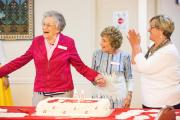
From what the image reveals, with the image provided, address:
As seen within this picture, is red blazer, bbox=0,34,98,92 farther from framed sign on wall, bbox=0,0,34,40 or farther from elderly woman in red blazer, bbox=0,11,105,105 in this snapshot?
framed sign on wall, bbox=0,0,34,40

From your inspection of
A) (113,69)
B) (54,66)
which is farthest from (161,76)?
(54,66)

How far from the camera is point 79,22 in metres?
5.53

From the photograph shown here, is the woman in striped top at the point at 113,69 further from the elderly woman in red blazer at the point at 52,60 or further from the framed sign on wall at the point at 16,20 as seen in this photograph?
the framed sign on wall at the point at 16,20

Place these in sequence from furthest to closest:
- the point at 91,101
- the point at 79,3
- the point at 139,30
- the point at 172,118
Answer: the point at 79,3
the point at 139,30
the point at 91,101
the point at 172,118

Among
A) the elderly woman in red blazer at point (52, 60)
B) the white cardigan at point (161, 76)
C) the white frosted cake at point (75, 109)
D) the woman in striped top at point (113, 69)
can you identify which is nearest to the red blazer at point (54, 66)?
the elderly woman in red blazer at point (52, 60)

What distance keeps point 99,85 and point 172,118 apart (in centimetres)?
153

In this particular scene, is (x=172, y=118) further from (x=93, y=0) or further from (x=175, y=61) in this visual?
(x=93, y=0)

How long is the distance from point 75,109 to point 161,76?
776 millimetres

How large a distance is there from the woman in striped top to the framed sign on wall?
2031 millimetres

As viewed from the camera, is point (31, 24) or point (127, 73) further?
point (31, 24)

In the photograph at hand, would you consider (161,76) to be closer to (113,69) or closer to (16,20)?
(113,69)

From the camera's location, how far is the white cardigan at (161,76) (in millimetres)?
3189

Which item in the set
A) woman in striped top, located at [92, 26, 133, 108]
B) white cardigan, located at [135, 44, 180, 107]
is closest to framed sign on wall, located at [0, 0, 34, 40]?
woman in striped top, located at [92, 26, 133, 108]

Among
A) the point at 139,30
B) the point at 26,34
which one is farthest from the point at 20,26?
the point at 139,30
